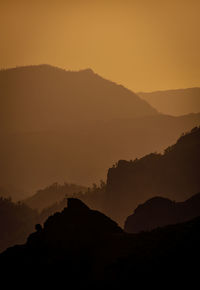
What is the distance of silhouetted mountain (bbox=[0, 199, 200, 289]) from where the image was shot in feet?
174

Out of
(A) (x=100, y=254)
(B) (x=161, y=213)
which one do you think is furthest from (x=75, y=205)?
(B) (x=161, y=213)

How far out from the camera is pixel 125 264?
54.8m

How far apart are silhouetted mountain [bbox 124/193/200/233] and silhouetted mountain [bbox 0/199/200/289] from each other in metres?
60.3

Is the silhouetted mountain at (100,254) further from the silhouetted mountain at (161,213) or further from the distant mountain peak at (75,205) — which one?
the silhouetted mountain at (161,213)

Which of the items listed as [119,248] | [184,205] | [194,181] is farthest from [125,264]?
[194,181]

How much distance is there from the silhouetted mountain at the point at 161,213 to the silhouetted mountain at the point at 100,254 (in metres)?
60.3

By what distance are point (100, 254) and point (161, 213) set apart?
70.8 meters

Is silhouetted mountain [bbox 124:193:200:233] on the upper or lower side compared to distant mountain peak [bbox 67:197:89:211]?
upper

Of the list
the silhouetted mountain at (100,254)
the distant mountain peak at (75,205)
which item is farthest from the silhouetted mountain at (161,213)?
the silhouetted mountain at (100,254)

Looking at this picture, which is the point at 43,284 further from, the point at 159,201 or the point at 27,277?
the point at 159,201

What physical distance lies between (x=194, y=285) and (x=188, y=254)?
3964 millimetres

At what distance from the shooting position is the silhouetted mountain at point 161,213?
12381cm

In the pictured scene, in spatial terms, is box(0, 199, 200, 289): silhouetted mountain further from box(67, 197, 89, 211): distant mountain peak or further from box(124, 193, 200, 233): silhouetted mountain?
box(124, 193, 200, 233): silhouetted mountain

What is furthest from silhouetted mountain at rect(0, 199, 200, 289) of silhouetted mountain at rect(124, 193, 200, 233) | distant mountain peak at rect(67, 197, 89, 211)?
silhouetted mountain at rect(124, 193, 200, 233)
